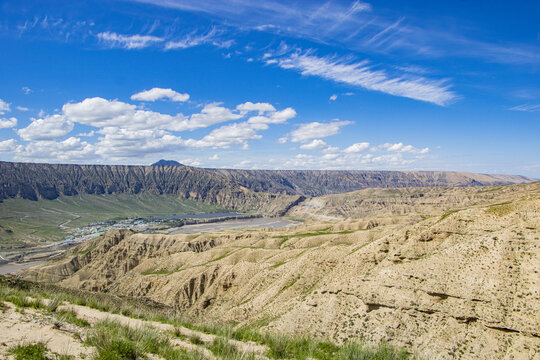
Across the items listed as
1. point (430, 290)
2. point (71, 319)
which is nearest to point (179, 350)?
point (71, 319)

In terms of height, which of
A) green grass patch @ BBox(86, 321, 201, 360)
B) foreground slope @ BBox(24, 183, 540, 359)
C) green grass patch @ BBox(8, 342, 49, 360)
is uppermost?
green grass patch @ BBox(8, 342, 49, 360)

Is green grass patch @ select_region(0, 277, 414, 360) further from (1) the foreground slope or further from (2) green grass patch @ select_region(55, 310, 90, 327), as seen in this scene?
(1) the foreground slope

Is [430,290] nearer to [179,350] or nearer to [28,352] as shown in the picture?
[179,350]

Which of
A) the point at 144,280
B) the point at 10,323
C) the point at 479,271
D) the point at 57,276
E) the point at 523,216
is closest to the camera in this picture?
the point at 10,323

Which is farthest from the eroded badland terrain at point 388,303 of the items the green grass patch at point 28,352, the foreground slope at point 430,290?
the green grass patch at point 28,352

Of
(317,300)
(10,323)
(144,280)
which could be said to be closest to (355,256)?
(317,300)

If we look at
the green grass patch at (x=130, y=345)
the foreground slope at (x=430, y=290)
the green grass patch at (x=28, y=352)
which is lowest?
the foreground slope at (x=430, y=290)

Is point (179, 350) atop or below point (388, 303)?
atop

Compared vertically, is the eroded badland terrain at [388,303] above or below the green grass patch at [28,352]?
below

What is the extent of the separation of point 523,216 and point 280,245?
49239mm

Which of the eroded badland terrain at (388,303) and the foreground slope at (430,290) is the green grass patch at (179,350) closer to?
the eroded badland terrain at (388,303)

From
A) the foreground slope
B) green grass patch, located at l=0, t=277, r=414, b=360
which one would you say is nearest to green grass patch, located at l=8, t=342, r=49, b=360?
green grass patch, located at l=0, t=277, r=414, b=360

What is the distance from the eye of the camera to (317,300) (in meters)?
28.0

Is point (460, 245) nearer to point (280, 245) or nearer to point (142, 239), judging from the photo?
point (280, 245)
